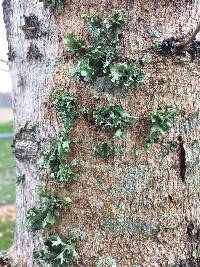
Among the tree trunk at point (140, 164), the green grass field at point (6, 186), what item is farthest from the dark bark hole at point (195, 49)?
the green grass field at point (6, 186)

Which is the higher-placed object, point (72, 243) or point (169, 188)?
point (169, 188)

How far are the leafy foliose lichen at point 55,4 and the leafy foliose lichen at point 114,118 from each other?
1.21 ft

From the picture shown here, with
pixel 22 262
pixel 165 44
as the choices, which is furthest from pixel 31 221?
pixel 165 44

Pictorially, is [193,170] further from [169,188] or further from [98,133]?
[98,133]

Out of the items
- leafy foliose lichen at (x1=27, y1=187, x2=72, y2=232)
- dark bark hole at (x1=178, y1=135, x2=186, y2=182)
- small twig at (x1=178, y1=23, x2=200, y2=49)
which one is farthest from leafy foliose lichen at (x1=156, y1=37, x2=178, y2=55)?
leafy foliose lichen at (x1=27, y1=187, x2=72, y2=232)

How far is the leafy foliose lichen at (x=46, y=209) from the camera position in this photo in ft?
5.82

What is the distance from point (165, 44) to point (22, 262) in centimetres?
98

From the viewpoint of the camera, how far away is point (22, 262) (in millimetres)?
2021

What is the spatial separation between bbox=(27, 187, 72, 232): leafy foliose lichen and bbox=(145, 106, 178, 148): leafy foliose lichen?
13.5 inches

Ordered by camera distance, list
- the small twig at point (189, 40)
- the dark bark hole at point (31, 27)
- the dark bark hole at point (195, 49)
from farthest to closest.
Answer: the dark bark hole at point (31, 27), the dark bark hole at point (195, 49), the small twig at point (189, 40)

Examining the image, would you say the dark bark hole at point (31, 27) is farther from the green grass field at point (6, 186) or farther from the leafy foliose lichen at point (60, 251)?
the green grass field at point (6, 186)

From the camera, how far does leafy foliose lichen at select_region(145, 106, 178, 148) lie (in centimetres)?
167

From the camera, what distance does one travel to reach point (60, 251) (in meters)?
1.77

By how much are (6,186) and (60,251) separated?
30.5ft
